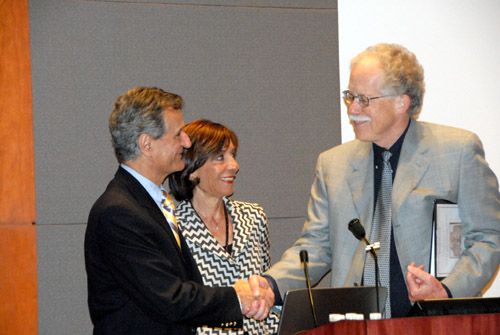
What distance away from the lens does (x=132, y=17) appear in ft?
11.8

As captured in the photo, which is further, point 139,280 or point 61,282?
point 61,282

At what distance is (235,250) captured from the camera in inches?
129

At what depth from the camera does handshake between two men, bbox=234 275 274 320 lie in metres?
2.71

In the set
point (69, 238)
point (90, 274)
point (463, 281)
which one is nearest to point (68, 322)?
point (69, 238)

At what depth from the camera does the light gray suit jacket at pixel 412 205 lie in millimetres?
2541

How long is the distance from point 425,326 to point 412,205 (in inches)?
39.2

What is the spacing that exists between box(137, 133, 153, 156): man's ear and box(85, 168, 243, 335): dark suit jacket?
22 cm

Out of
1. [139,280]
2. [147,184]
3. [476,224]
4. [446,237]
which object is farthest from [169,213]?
[476,224]

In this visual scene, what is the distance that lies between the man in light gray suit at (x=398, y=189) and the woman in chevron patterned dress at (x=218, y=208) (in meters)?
0.42

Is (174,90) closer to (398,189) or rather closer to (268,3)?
(268,3)

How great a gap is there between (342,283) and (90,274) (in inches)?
44.9

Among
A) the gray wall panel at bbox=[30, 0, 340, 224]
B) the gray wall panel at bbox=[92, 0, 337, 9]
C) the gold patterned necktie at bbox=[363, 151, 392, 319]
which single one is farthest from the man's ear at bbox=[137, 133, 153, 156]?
the gray wall panel at bbox=[92, 0, 337, 9]

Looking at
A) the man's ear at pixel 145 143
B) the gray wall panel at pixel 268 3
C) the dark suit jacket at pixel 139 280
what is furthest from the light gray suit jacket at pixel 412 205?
the gray wall panel at pixel 268 3

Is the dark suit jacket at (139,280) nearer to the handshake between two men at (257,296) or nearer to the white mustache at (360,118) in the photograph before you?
the handshake between two men at (257,296)
